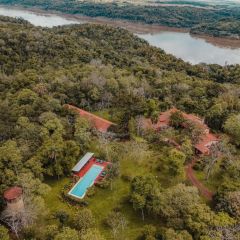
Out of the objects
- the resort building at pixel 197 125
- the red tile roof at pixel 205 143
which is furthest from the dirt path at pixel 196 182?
the resort building at pixel 197 125

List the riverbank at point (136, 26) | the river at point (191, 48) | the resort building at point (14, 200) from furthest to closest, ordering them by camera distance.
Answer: the riverbank at point (136, 26)
the river at point (191, 48)
the resort building at point (14, 200)

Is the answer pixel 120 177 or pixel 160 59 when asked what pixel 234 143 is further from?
pixel 160 59

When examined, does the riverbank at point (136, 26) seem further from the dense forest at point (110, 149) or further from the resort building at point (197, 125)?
the resort building at point (197, 125)

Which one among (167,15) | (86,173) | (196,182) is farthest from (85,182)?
(167,15)

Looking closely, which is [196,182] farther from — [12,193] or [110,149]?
[12,193]

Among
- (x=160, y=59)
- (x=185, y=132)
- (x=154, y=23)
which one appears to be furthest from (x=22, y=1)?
(x=185, y=132)

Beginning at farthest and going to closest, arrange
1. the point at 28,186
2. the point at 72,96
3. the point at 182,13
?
the point at 182,13, the point at 72,96, the point at 28,186
